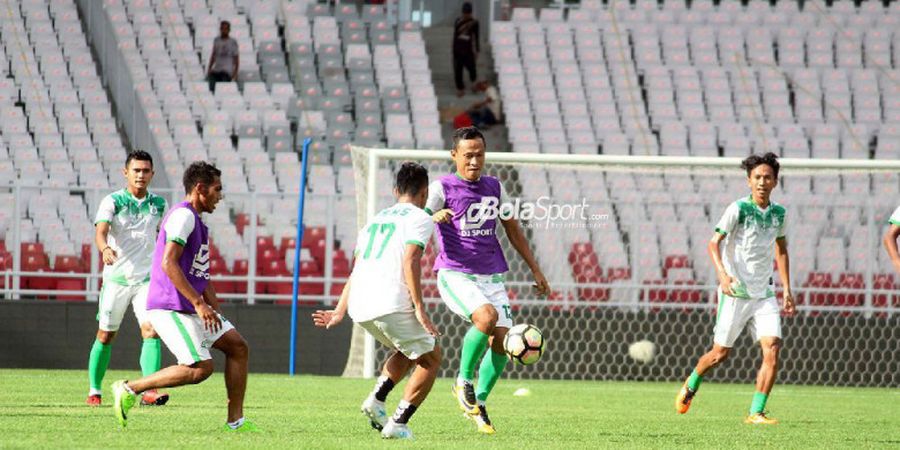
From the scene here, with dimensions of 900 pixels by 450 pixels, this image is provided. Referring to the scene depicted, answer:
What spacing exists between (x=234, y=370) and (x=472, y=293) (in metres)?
1.61

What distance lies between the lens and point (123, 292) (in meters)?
10.7

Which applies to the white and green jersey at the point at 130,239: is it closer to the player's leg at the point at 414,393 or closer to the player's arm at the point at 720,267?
the player's leg at the point at 414,393

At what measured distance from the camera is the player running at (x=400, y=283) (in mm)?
7504

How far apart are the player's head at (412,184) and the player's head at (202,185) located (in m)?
0.92

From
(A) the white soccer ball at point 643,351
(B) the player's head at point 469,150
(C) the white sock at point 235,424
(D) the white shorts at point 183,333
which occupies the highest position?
(B) the player's head at point 469,150

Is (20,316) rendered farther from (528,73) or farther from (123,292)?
(528,73)

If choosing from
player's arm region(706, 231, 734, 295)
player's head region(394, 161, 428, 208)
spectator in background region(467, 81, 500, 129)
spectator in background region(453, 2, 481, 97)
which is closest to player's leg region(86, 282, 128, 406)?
player's head region(394, 161, 428, 208)

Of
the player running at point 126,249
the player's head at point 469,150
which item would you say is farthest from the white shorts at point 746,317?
the player running at point 126,249

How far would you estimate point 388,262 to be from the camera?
7551 mm

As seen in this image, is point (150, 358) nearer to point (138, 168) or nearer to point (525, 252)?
point (138, 168)

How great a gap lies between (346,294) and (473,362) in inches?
44.1

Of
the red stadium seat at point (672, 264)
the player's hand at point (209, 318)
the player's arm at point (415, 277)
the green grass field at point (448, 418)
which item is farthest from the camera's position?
the red stadium seat at point (672, 264)

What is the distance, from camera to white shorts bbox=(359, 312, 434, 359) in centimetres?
754

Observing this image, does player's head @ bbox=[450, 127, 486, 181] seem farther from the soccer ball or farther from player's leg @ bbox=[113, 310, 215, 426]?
player's leg @ bbox=[113, 310, 215, 426]
